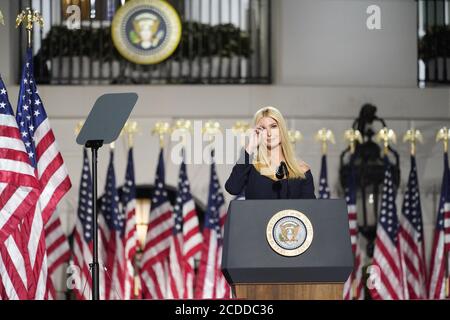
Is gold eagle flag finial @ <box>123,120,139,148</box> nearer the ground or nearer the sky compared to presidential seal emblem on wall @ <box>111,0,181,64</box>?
nearer the ground

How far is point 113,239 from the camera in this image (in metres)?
12.0

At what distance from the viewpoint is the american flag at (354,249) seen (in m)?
12.1

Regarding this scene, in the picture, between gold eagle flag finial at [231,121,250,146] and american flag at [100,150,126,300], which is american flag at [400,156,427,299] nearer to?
gold eagle flag finial at [231,121,250,146]

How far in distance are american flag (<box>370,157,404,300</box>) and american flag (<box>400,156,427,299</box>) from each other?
15 cm

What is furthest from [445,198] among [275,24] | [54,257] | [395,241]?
[54,257]

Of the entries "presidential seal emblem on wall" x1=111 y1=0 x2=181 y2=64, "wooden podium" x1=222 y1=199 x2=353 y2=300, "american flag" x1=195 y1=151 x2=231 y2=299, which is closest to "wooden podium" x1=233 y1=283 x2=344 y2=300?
"wooden podium" x1=222 y1=199 x2=353 y2=300

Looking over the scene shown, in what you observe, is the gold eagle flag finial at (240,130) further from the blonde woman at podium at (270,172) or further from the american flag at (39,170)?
the blonde woman at podium at (270,172)

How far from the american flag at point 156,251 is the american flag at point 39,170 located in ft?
10.2

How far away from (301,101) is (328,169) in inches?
31.4

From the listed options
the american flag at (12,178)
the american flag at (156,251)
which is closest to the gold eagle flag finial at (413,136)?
the american flag at (156,251)

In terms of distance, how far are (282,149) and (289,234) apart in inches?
21.0

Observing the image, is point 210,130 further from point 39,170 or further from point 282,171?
point 282,171

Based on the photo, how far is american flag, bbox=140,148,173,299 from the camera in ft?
39.7
